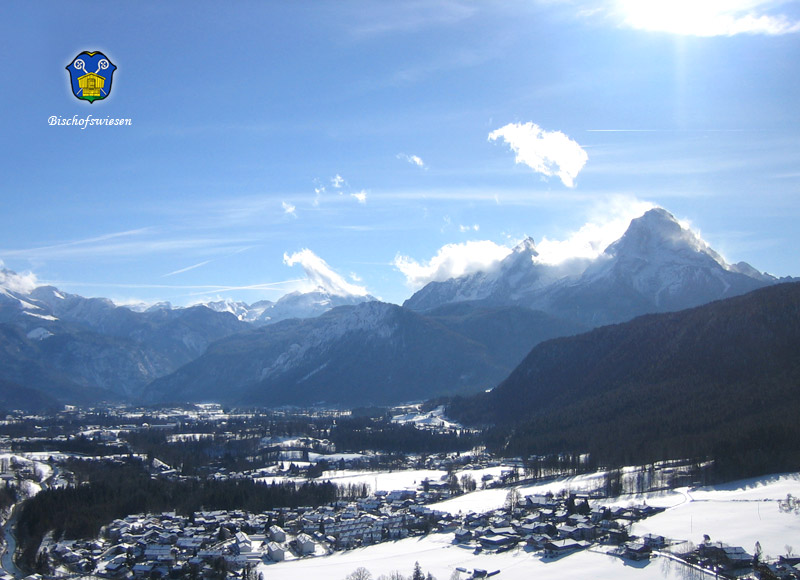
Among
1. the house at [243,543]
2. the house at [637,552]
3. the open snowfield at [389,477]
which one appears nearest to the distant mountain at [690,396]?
the open snowfield at [389,477]

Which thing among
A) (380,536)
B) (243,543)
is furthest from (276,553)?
(380,536)

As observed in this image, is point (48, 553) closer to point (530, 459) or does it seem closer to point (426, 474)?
point (426, 474)

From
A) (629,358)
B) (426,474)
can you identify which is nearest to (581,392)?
(629,358)

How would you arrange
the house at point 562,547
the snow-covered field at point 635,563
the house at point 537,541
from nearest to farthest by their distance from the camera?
the snow-covered field at point 635,563 < the house at point 562,547 < the house at point 537,541

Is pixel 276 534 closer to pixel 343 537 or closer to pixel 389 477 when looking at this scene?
pixel 343 537

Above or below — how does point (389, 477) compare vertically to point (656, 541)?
below

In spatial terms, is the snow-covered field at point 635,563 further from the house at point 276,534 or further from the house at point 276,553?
the house at point 276,534

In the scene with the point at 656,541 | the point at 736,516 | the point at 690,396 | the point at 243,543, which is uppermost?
the point at 690,396
